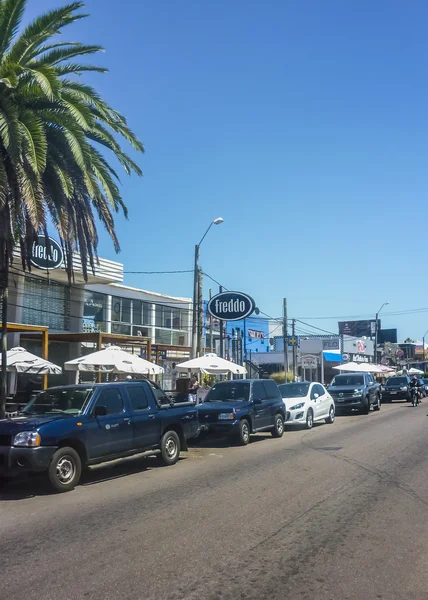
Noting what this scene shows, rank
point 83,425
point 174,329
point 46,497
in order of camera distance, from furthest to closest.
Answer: point 174,329
point 83,425
point 46,497

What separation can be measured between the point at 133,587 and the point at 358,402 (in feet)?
78.2

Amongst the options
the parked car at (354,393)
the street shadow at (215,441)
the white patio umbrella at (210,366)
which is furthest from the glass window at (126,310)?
the street shadow at (215,441)

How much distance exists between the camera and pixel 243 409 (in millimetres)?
16453

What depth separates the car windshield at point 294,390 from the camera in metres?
22.0

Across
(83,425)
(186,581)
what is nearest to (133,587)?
(186,581)

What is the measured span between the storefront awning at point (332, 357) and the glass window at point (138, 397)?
41.4 metres

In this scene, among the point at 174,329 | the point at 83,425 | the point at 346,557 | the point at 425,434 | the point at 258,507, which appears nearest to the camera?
the point at 346,557

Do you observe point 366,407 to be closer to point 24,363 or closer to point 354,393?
point 354,393

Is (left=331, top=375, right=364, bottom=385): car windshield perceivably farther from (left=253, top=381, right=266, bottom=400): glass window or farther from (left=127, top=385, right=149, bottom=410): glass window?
(left=127, top=385, right=149, bottom=410): glass window

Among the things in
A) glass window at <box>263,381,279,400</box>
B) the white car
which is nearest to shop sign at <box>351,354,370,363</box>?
the white car

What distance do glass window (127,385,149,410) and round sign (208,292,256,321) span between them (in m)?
15.8

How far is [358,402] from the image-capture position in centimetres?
2788

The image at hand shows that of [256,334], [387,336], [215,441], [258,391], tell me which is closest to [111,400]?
[215,441]

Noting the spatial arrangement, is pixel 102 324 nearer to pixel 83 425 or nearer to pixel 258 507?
pixel 83 425
